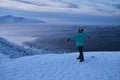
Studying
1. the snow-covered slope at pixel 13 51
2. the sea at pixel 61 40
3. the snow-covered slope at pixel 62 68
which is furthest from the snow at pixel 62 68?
the sea at pixel 61 40

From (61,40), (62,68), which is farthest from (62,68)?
(61,40)

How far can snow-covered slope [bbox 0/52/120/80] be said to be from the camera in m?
11.8

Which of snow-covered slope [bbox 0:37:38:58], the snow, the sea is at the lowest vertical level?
the sea

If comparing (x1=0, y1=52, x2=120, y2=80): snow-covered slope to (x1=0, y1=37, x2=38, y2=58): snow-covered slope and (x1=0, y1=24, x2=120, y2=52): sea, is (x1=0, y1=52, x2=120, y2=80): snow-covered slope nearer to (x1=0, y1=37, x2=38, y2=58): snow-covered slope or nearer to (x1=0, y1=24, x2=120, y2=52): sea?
(x1=0, y1=37, x2=38, y2=58): snow-covered slope

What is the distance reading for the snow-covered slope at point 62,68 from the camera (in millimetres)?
11834

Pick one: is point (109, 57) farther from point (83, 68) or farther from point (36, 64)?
point (36, 64)

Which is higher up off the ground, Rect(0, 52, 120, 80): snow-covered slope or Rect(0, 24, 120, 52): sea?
Rect(0, 52, 120, 80): snow-covered slope

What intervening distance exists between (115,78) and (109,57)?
13.2ft

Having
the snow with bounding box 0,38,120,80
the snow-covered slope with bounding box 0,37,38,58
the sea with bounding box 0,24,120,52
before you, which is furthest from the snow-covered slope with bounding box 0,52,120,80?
the sea with bounding box 0,24,120,52

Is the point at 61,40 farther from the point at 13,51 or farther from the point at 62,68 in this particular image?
the point at 62,68

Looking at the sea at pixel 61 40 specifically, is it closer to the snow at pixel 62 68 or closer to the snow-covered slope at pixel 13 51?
the snow-covered slope at pixel 13 51

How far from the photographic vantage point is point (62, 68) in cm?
1302

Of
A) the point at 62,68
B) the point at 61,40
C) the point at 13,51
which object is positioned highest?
the point at 62,68

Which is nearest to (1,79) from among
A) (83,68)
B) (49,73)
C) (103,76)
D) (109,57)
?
(49,73)
